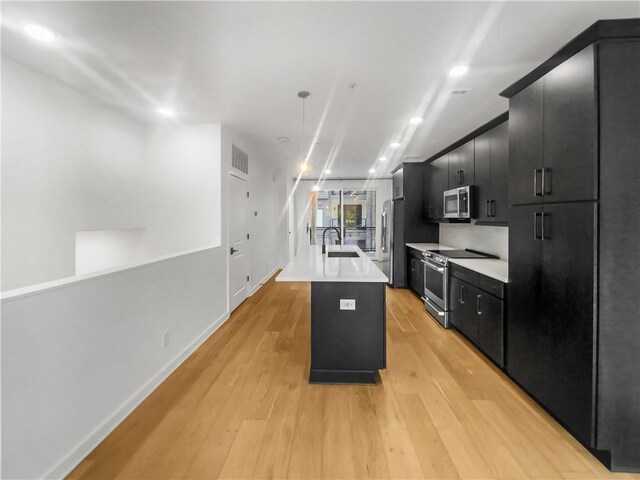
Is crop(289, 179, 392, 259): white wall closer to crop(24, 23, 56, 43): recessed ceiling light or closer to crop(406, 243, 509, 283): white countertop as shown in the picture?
crop(406, 243, 509, 283): white countertop

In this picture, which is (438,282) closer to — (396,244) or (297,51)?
(396,244)

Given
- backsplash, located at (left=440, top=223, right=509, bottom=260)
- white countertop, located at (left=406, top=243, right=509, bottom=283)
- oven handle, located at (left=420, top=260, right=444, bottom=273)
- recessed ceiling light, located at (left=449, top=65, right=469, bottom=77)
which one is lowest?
oven handle, located at (left=420, top=260, right=444, bottom=273)

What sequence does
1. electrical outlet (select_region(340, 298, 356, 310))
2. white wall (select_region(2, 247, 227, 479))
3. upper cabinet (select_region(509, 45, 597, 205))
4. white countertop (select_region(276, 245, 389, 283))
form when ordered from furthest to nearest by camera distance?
electrical outlet (select_region(340, 298, 356, 310)) → white countertop (select_region(276, 245, 389, 283)) → upper cabinet (select_region(509, 45, 597, 205)) → white wall (select_region(2, 247, 227, 479))

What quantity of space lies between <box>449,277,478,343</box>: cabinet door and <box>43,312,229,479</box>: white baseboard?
289 centimetres

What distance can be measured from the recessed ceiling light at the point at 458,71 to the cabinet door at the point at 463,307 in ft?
6.54

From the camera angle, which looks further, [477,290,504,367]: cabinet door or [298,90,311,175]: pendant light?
[298,90,311,175]: pendant light

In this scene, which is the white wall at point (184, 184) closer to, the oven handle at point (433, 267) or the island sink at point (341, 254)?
the island sink at point (341, 254)

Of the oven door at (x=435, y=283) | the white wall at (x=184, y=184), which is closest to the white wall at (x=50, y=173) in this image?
the white wall at (x=184, y=184)

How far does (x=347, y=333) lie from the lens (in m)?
2.47

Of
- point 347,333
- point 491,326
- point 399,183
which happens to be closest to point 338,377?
point 347,333

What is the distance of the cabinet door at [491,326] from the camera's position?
2594 millimetres

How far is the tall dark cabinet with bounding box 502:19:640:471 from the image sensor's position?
159 centimetres

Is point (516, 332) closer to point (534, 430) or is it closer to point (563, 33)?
point (534, 430)

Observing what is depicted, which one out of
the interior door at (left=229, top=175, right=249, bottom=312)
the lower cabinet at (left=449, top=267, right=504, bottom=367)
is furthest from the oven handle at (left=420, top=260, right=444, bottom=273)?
the interior door at (left=229, top=175, right=249, bottom=312)
